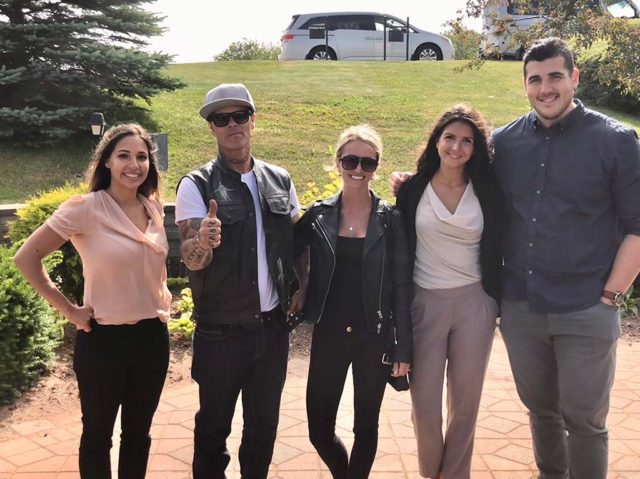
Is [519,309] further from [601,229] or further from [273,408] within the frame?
[273,408]

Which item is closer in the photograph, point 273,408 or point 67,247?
point 273,408

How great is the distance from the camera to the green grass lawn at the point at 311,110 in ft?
30.1

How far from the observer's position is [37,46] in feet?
31.5

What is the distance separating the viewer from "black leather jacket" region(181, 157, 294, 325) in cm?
261

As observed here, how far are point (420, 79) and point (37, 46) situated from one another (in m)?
9.11

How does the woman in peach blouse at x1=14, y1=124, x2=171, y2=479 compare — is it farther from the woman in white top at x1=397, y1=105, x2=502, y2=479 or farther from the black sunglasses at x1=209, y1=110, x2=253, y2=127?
the woman in white top at x1=397, y1=105, x2=502, y2=479

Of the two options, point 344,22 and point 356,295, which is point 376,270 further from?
point 344,22

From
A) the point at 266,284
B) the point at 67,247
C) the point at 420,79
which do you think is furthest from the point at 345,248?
the point at 420,79

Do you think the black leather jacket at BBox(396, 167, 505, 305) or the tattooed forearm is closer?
the tattooed forearm

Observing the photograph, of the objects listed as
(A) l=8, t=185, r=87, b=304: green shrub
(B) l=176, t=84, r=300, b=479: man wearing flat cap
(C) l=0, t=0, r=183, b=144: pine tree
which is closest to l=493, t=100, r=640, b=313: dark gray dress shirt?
(B) l=176, t=84, r=300, b=479: man wearing flat cap

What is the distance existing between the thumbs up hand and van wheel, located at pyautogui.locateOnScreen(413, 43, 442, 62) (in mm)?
16941

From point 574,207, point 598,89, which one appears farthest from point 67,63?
point 598,89

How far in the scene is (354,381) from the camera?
9.23 ft

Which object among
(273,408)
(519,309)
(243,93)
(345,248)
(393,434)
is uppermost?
(243,93)
